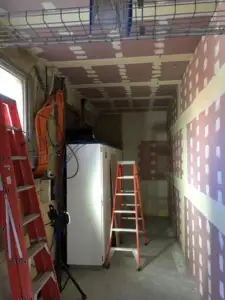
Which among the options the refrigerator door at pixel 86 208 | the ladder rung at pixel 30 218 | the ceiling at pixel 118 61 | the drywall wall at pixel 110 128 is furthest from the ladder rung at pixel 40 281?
the drywall wall at pixel 110 128

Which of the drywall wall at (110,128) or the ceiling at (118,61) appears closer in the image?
the ceiling at (118,61)

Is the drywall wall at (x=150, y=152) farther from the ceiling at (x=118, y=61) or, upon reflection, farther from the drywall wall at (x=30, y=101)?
the drywall wall at (x=30, y=101)

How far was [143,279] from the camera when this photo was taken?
321cm

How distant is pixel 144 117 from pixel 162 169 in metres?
1.37

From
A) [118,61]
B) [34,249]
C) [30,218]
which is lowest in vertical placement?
[34,249]

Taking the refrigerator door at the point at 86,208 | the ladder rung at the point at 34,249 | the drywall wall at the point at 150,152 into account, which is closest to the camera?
the ladder rung at the point at 34,249

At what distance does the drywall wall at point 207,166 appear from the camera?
1.94 metres

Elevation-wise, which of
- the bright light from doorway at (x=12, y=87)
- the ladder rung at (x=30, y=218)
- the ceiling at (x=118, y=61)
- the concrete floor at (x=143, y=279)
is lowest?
the concrete floor at (x=143, y=279)

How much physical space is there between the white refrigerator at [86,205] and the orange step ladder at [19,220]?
3.82 feet

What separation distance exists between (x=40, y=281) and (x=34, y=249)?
0.28 meters

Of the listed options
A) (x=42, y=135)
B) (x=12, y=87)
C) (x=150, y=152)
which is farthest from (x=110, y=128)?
(x=12, y=87)

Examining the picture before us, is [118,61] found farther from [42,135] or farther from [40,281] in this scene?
[40,281]

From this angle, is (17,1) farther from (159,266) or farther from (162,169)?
(162,169)

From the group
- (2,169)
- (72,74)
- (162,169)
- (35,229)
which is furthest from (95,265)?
(162,169)
